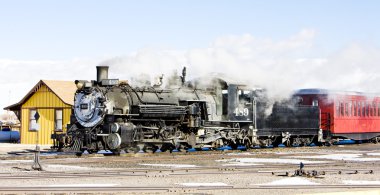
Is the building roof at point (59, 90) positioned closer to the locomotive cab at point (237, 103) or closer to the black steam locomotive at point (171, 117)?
the black steam locomotive at point (171, 117)

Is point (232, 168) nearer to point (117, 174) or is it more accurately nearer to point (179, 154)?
point (117, 174)

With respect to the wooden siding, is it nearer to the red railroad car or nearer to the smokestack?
the smokestack

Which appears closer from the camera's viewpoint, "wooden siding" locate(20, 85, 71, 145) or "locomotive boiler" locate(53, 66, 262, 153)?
"locomotive boiler" locate(53, 66, 262, 153)

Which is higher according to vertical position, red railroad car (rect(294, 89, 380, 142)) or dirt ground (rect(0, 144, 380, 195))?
red railroad car (rect(294, 89, 380, 142))

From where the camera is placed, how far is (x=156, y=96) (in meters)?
30.6

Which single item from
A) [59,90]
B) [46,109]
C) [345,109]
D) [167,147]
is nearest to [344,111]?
[345,109]

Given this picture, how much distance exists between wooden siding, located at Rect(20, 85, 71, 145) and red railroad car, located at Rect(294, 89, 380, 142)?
15.2 meters

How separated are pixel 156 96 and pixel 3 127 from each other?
108ft

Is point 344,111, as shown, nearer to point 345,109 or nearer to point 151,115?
point 345,109

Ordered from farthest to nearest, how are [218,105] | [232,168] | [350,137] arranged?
[350,137], [218,105], [232,168]

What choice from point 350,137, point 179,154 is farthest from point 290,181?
point 350,137

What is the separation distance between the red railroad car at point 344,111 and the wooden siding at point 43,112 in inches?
600

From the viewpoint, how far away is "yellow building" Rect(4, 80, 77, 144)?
4350 cm

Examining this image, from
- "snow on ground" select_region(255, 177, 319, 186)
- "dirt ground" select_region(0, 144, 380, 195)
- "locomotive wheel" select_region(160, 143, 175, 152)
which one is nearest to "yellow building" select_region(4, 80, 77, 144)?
"locomotive wheel" select_region(160, 143, 175, 152)
